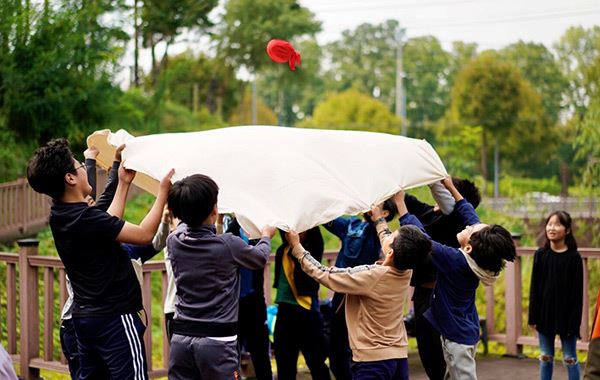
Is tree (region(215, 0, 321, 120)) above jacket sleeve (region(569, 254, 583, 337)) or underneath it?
above

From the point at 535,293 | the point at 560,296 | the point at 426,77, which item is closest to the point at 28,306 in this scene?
the point at 535,293

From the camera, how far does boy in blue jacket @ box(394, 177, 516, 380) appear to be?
4.60 meters

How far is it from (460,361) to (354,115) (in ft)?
113

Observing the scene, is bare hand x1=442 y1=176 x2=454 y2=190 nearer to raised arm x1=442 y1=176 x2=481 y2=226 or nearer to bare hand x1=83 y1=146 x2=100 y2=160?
raised arm x1=442 y1=176 x2=481 y2=226

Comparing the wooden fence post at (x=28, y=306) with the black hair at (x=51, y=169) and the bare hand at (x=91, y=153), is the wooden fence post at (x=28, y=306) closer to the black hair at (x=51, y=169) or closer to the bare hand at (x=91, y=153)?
the bare hand at (x=91, y=153)

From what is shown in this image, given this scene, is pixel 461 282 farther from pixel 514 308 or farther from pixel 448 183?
pixel 514 308

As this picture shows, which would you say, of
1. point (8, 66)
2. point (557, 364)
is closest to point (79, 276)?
point (557, 364)

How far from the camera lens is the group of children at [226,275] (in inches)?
153

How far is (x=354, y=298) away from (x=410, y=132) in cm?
3744

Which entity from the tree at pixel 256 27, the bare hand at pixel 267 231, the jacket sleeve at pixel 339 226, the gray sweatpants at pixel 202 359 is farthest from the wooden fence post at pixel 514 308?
the tree at pixel 256 27

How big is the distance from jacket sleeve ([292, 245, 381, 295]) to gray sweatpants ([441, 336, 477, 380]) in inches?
28.1

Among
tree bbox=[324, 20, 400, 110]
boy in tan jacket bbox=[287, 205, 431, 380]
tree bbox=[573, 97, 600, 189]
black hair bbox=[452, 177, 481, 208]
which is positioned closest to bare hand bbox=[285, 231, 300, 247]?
boy in tan jacket bbox=[287, 205, 431, 380]

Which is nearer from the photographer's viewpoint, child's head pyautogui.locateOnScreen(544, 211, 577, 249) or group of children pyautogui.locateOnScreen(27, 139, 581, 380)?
group of children pyautogui.locateOnScreen(27, 139, 581, 380)

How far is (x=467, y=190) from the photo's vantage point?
17.8ft
